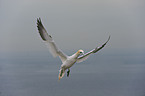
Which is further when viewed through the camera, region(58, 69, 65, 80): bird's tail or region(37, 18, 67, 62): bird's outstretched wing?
region(58, 69, 65, 80): bird's tail

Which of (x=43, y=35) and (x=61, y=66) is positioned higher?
(x=43, y=35)

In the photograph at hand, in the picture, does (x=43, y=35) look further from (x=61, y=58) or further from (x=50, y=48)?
(x=61, y=58)

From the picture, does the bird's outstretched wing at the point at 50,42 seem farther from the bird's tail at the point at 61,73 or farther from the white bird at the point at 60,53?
the bird's tail at the point at 61,73

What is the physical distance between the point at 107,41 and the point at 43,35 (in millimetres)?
2235

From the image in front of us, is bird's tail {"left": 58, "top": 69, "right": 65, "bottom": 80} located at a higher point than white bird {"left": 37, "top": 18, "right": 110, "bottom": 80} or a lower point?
lower

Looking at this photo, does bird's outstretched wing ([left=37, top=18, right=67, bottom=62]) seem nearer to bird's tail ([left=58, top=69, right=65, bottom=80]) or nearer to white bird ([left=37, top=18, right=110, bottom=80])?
white bird ([left=37, top=18, right=110, bottom=80])

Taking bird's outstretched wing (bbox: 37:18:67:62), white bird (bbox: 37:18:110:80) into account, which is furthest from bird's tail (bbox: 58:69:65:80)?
bird's outstretched wing (bbox: 37:18:67:62)

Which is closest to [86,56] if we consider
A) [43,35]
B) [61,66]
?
[61,66]

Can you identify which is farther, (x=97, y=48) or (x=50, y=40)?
(x=97, y=48)

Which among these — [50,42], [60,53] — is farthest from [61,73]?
[50,42]

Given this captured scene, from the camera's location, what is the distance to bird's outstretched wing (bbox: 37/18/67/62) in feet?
21.0

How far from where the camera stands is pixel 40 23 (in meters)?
6.41

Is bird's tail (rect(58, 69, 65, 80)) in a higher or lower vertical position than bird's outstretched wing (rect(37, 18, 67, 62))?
lower

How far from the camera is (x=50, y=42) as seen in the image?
654cm
